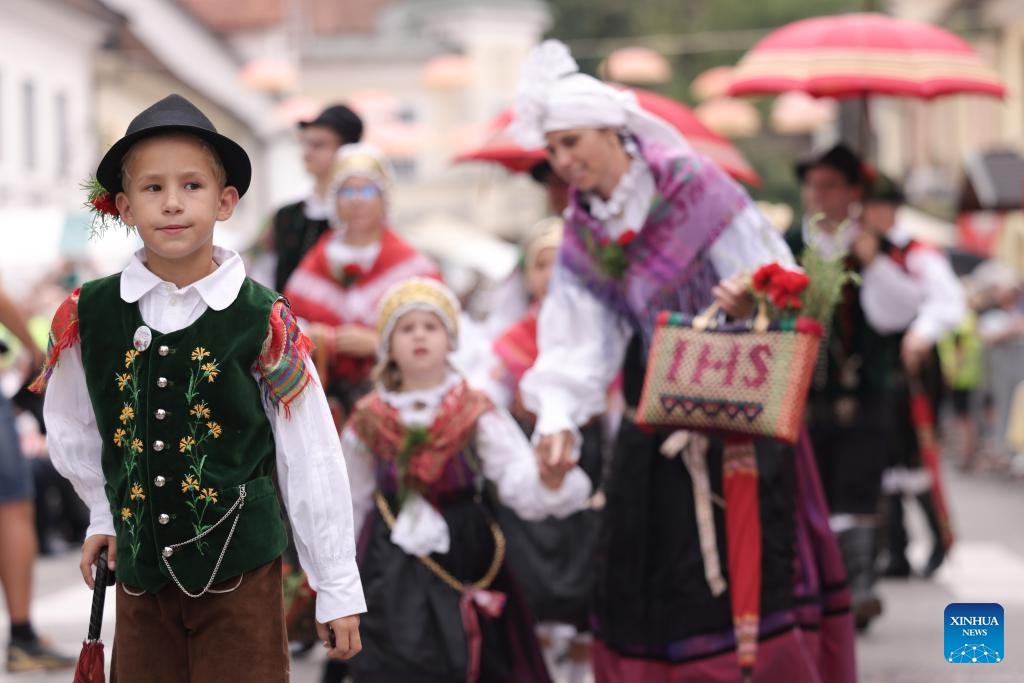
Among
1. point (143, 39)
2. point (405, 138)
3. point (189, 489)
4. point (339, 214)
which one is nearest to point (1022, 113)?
point (405, 138)

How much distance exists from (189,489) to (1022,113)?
3355cm

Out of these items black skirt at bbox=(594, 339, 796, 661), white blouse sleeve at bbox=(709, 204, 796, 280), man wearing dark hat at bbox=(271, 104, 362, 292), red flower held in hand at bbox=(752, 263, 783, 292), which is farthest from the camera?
man wearing dark hat at bbox=(271, 104, 362, 292)

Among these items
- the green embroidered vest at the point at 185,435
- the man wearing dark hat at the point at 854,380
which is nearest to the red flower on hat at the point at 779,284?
the green embroidered vest at the point at 185,435

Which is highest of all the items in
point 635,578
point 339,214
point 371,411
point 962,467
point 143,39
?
point 143,39

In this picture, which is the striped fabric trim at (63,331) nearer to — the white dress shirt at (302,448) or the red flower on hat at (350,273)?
the white dress shirt at (302,448)

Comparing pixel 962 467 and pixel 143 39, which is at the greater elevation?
pixel 143 39

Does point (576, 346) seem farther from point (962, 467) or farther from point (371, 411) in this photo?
point (962, 467)

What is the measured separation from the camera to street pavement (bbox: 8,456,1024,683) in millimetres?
8031

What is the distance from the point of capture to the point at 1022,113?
36156mm

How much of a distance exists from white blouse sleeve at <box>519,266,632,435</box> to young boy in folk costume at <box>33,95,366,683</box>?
1.88 meters

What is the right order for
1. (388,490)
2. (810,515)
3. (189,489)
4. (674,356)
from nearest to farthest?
(189,489), (674,356), (810,515), (388,490)

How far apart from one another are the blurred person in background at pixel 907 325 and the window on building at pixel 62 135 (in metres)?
19.7

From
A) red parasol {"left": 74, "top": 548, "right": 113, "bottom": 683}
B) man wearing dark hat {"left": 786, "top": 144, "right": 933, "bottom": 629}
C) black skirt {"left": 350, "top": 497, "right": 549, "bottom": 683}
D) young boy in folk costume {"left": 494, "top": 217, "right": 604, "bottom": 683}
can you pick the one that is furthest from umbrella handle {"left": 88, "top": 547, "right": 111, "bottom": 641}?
man wearing dark hat {"left": 786, "top": 144, "right": 933, "bottom": 629}

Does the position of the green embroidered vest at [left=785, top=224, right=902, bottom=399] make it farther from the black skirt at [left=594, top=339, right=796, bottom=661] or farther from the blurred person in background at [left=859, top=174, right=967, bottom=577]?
the black skirt at [left=594, top=339, right=796, bottom=661]
